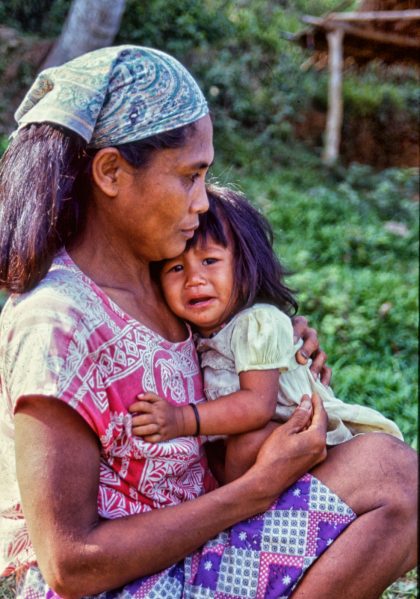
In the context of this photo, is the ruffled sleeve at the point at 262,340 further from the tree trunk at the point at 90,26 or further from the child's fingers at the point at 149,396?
the tree trunk at the point at 90,26

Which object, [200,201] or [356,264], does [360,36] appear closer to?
[356,264]

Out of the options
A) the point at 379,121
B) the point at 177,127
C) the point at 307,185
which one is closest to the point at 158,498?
the point at 177,127

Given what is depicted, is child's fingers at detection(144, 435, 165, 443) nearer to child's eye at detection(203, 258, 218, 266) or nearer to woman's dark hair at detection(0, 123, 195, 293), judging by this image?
woman's dark hair at detection(0, 123, 195, 293)

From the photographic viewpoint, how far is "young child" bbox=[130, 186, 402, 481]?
2.15 m

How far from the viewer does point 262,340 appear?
220 cm

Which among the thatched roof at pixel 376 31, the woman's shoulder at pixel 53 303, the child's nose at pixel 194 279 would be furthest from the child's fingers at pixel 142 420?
the thatched roof at pixel 376 31

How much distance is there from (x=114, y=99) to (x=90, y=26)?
24.1 ft

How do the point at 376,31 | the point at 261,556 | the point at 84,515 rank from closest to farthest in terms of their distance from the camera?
the point at 84,515 → the point at 261,556 → the point at 376,31

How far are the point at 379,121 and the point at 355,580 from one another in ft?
41.6

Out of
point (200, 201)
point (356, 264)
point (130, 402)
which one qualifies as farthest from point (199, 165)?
point (356, 264)

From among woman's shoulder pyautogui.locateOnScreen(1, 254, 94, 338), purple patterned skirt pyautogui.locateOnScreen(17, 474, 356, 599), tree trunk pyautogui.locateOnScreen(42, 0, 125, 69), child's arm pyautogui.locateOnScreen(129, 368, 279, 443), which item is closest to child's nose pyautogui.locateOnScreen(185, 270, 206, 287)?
child's arm pyautogui.locateOnScreen(129, 368, 279, 443)

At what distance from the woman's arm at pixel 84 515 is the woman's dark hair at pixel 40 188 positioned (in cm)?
37

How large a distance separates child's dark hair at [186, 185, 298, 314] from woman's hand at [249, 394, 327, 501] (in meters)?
0.41

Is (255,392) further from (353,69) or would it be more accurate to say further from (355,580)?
(353,69)
